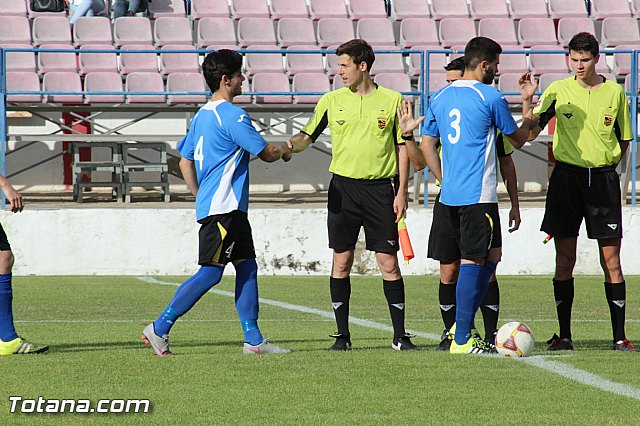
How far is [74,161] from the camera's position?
53.8ft

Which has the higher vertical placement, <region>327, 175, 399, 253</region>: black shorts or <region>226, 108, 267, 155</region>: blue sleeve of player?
<region>226, 108, 267, 155</region>: blue sleeve of player

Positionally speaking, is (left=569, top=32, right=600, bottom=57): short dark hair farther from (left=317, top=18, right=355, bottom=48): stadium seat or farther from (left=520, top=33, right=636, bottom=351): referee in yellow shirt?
(left=317, top=18, right=355, bottom=48): stadium seat

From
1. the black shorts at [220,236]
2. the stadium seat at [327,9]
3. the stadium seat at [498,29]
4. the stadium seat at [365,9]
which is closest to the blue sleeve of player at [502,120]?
the black shorts at [220,236]

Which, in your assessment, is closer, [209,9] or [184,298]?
[184,298]

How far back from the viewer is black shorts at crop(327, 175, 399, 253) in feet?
21.1

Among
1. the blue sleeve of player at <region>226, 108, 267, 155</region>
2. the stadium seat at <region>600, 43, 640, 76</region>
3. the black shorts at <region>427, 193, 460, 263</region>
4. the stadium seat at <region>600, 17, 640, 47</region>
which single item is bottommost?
the black shorts at <region>427, 193, 460, 263</region>

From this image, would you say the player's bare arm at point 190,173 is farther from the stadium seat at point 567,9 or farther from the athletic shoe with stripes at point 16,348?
the stadium seat at point 567,9

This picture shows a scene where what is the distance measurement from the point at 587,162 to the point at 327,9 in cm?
1296

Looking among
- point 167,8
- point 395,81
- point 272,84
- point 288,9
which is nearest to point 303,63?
point 272,84

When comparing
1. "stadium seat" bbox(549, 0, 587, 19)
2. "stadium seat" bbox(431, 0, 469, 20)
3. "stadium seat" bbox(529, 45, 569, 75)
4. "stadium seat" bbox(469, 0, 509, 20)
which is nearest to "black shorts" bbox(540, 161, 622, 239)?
"stadium seat" bbox(529, 45, 569, 75)

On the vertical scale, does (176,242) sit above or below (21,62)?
below

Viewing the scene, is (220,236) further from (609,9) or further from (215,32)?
(609,9)

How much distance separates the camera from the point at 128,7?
18.7 metres

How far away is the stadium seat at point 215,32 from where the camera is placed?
17.7 metres
